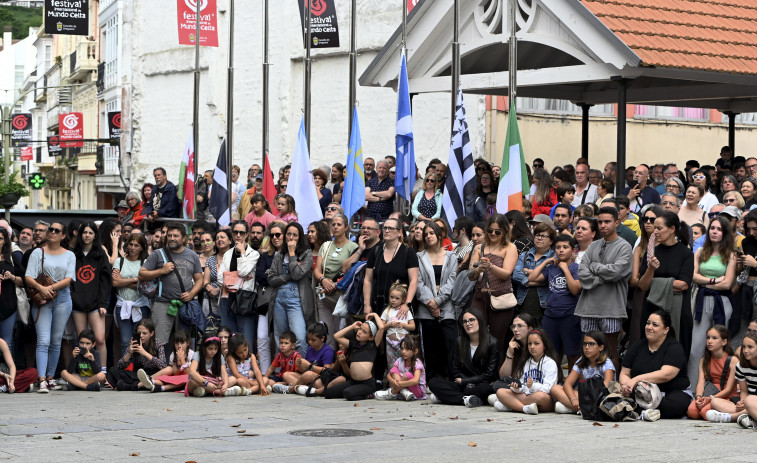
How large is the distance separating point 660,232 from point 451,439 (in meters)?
3.17

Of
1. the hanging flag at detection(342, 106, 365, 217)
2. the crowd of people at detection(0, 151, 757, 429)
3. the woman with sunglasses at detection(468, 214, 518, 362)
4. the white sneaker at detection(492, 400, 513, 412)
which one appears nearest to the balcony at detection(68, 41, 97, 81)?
the hanging flag at detection(342, 106, 365, 217)

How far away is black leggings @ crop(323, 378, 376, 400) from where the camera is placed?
1299cm

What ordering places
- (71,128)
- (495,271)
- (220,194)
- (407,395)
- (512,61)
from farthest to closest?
(71,128), (220,194), (512,61), (407,395), (495,271)

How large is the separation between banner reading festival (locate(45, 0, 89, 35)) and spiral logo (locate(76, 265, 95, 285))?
1643 centimetres

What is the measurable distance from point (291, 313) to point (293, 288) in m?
0.29

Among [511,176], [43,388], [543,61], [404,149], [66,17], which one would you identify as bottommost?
[43,388]

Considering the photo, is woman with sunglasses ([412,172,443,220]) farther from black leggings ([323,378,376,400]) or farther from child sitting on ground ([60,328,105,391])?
child sitting on ground ([60,328,105,391])

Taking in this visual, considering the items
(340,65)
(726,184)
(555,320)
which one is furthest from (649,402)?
(340,65)

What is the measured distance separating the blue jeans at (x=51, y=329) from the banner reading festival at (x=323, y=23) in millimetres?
9091

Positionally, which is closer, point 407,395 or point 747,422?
point 747,422

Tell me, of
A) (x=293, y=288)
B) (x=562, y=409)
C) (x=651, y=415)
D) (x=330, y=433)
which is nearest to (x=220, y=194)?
(x=293, y=288)

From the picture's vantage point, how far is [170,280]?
14.6m

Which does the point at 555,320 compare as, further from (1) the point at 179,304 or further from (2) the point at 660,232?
(1) the point at 179,304

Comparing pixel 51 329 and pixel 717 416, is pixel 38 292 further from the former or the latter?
pixel 717 416
